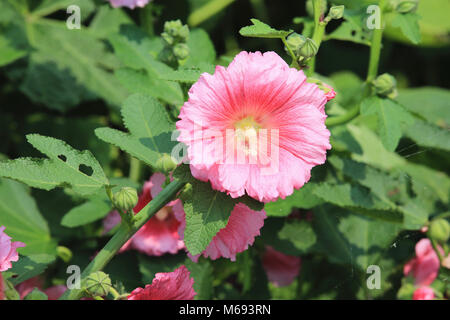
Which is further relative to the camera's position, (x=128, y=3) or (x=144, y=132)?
(x=128, y=3)

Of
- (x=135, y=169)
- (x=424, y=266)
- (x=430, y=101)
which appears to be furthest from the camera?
(x=430, y=101)

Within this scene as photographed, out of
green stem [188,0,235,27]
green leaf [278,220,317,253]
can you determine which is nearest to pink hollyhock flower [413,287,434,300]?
green leaf [278,220,317,253]

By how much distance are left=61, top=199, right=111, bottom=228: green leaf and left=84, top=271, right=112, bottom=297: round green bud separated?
349 millimetres

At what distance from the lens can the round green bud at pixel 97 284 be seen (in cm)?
85

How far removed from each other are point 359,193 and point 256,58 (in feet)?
1.52

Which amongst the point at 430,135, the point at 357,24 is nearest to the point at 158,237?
the point at 357,24

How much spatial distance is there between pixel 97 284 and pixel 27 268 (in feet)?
0.53

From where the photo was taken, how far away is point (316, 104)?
849 millimetres

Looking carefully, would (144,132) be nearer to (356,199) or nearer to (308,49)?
(308,49)

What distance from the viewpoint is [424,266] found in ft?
4.23

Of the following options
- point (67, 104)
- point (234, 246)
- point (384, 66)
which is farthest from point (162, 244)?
point (384, 66)

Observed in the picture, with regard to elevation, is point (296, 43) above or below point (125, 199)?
above

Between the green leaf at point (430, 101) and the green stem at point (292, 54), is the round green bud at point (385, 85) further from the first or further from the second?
the green leaf at point (430, 101)

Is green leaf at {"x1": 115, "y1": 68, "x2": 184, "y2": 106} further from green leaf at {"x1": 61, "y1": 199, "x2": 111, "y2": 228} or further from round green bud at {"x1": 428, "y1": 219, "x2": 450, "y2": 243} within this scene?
round green bud at {"x1": 428, "y1": 219, "x2": 450, "y2": 243}
